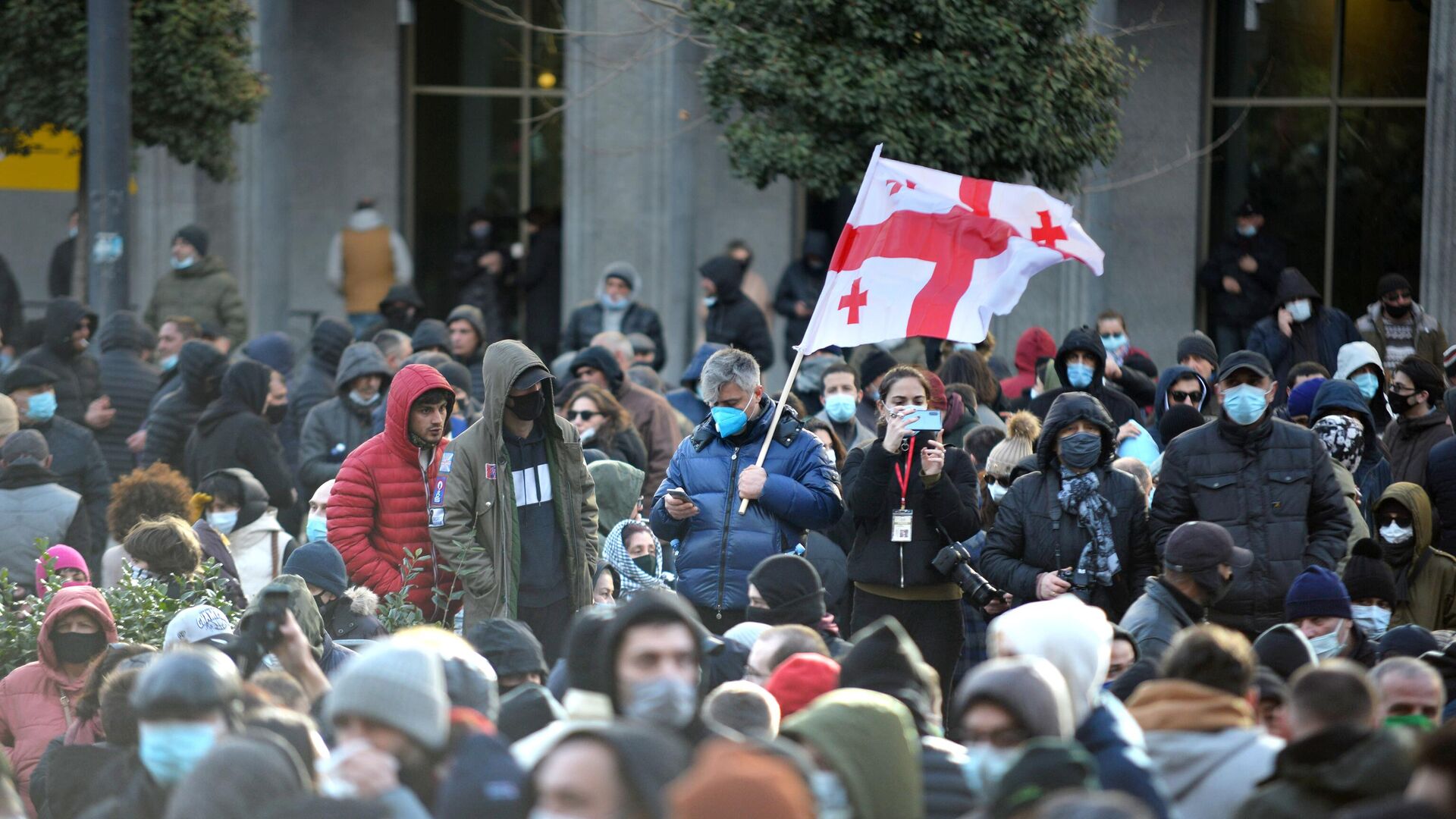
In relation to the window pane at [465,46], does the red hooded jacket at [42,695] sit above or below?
below

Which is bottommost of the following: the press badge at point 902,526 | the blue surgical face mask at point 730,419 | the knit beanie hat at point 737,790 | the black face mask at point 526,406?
the press badge at point 902,526

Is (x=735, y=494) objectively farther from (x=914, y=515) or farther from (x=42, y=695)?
(x=42, y=695)

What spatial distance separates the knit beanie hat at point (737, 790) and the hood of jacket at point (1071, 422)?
13.6ft

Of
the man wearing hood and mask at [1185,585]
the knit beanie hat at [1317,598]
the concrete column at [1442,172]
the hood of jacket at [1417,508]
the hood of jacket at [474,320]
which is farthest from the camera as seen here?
the concrete column at [1442,172]

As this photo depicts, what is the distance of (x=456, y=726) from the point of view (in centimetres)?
453

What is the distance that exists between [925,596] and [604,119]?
31.7 feet

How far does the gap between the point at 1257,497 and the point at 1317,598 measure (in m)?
0.87

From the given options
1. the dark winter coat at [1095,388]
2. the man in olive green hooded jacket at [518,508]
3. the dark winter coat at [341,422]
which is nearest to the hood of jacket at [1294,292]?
the dark winter coat at [1095,388]

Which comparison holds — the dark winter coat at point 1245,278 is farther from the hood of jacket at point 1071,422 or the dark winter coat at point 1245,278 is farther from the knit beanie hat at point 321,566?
the knit beanie hat at point 321,566

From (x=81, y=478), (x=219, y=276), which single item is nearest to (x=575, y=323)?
(x=219, y=276)

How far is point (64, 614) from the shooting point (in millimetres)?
6824

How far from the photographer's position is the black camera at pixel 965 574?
305 inches

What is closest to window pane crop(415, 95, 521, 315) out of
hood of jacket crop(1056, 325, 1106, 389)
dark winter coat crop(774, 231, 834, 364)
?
dark winter coat crop(774, 231, 834, 364)

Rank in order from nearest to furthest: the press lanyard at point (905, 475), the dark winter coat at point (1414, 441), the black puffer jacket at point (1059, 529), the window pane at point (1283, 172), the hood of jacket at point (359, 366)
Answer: the black puffer jacket at point (1059, 529), the press lanyard at point (905, 475), the dark winter coat at point (1414, 441), the hood of jacket at point (359, 366), the window pane at point (1283, 172)
